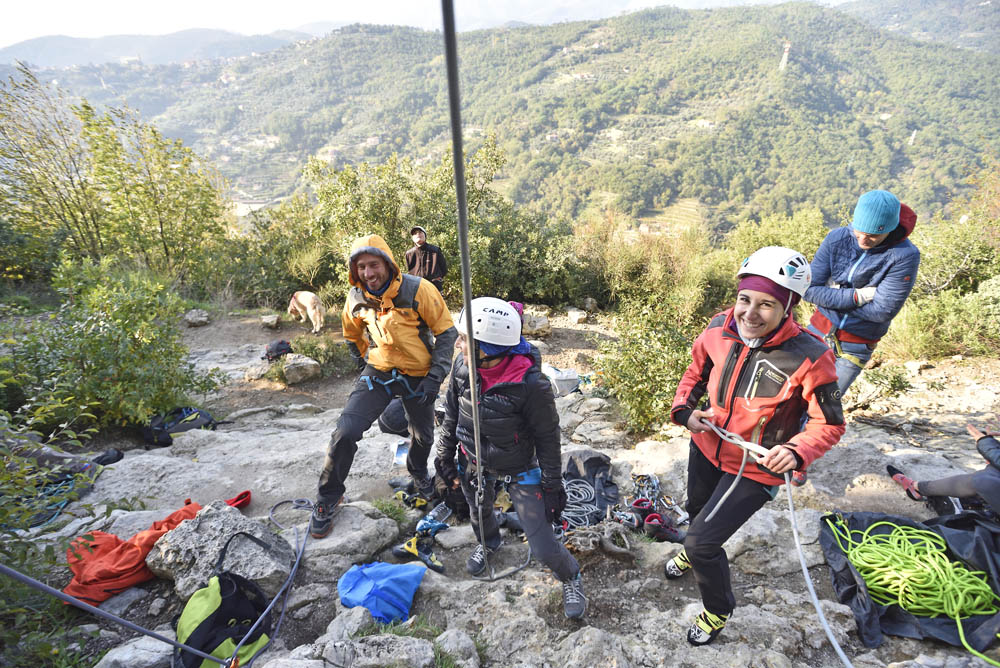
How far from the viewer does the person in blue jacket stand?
302 cm

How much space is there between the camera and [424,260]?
22.8 feet

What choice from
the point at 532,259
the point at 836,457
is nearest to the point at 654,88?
the point at 532,259

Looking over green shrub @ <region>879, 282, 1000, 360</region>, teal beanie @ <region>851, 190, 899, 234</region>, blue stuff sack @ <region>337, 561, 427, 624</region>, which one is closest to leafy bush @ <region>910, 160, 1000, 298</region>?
green shrub @ <region>879, 282, 1000, 360</region>

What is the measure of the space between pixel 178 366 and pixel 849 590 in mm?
6744

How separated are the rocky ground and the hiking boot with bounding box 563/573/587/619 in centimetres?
9

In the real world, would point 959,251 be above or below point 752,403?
below

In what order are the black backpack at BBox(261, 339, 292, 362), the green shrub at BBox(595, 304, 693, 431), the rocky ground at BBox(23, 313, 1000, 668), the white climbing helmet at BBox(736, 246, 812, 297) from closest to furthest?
1. the white climbing helmet at BBox(736, 246, 812, 297)
2. the rocky ground at BBox(23, 313, 1000, 668)
3. the green shrub at BBox(595, 304, 693, 431)
4. the black backpack at BBox(261, 339, 292, 362)

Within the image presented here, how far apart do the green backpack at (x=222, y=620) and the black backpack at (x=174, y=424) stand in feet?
9.97

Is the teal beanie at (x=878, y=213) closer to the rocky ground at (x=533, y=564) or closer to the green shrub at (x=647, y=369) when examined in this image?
the rocky ground at (x=533, y=564)

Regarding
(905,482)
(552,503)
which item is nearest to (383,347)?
(552,503)

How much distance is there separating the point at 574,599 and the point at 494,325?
5.63 ft

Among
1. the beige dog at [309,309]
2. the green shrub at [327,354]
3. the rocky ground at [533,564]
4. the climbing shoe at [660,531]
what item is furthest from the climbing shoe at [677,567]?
the beige dog at [309,309]

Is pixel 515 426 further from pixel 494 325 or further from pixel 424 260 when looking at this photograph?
pixel 424 260

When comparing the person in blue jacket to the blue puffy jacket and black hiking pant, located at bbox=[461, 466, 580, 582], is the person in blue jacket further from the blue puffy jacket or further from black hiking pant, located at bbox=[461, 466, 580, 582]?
black hiking pant, located at bbox=[461, 466, 580, 582]
